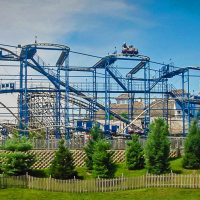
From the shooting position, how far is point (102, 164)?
3244 cm

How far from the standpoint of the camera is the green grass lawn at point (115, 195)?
28.4m

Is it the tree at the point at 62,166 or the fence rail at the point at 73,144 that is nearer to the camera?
the tree at the point at 62,166

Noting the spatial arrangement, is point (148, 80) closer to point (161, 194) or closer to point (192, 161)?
point (192, 161)

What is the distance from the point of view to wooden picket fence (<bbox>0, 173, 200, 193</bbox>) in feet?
98.8

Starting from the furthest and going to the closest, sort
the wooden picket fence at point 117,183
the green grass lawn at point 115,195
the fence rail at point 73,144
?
the fence rail at point 73,144
the wooden picket fence at point 117,183
the green grass lawn at point 115,195

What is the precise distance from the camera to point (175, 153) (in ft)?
135

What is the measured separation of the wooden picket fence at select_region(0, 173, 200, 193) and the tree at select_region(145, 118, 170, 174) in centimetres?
253

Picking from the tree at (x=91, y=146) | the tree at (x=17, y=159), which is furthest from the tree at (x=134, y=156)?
the tree at (x=17, y=159)

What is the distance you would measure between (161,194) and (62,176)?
24.3ft

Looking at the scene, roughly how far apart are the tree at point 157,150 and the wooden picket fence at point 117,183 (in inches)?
99.8

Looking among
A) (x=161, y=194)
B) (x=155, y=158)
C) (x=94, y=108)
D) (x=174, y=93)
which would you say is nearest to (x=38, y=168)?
(x=155, y=158)

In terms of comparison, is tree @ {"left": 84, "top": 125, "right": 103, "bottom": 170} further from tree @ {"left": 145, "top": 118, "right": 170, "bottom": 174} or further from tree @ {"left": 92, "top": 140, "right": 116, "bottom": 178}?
tree @ {"left": 145, "top": 118, "right": 170, "bottom": 174}

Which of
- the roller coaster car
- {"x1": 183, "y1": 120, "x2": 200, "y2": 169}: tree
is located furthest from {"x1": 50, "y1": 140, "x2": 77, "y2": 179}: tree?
the roller coaster car

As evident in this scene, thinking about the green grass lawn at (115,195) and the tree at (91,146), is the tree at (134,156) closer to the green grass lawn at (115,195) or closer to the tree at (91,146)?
the tree at (91,146)
